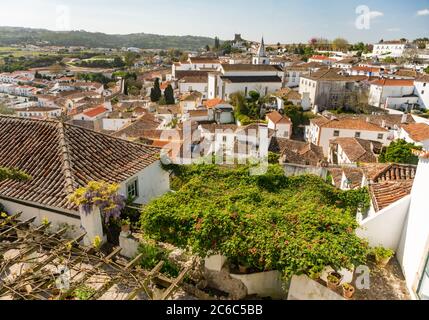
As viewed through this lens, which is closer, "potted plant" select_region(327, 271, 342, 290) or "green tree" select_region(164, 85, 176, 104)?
"potted plant" select_region(327, 271, 342, 290)

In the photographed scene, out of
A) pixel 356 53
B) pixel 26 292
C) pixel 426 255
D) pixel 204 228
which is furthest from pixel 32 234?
pixel 356 53

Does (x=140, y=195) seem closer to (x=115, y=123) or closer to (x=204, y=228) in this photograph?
(x=204, y=228)

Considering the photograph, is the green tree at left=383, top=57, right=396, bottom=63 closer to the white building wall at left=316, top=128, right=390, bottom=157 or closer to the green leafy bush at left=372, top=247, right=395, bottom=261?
the white building wall at left=316, top=128, right=390, bottom=157

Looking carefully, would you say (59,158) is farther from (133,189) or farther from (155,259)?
(155,259)

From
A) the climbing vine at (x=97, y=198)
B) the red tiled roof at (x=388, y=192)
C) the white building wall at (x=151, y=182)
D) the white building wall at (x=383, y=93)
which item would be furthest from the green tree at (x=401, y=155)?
the white building wall at (x=383, y=93)

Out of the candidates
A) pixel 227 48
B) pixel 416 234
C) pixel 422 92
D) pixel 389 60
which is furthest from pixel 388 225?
pixel 227 48

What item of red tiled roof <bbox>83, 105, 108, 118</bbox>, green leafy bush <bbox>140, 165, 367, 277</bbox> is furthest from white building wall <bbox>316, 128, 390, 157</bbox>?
red tiled roof <bbox>83, 105, 108, 118</bbox>
